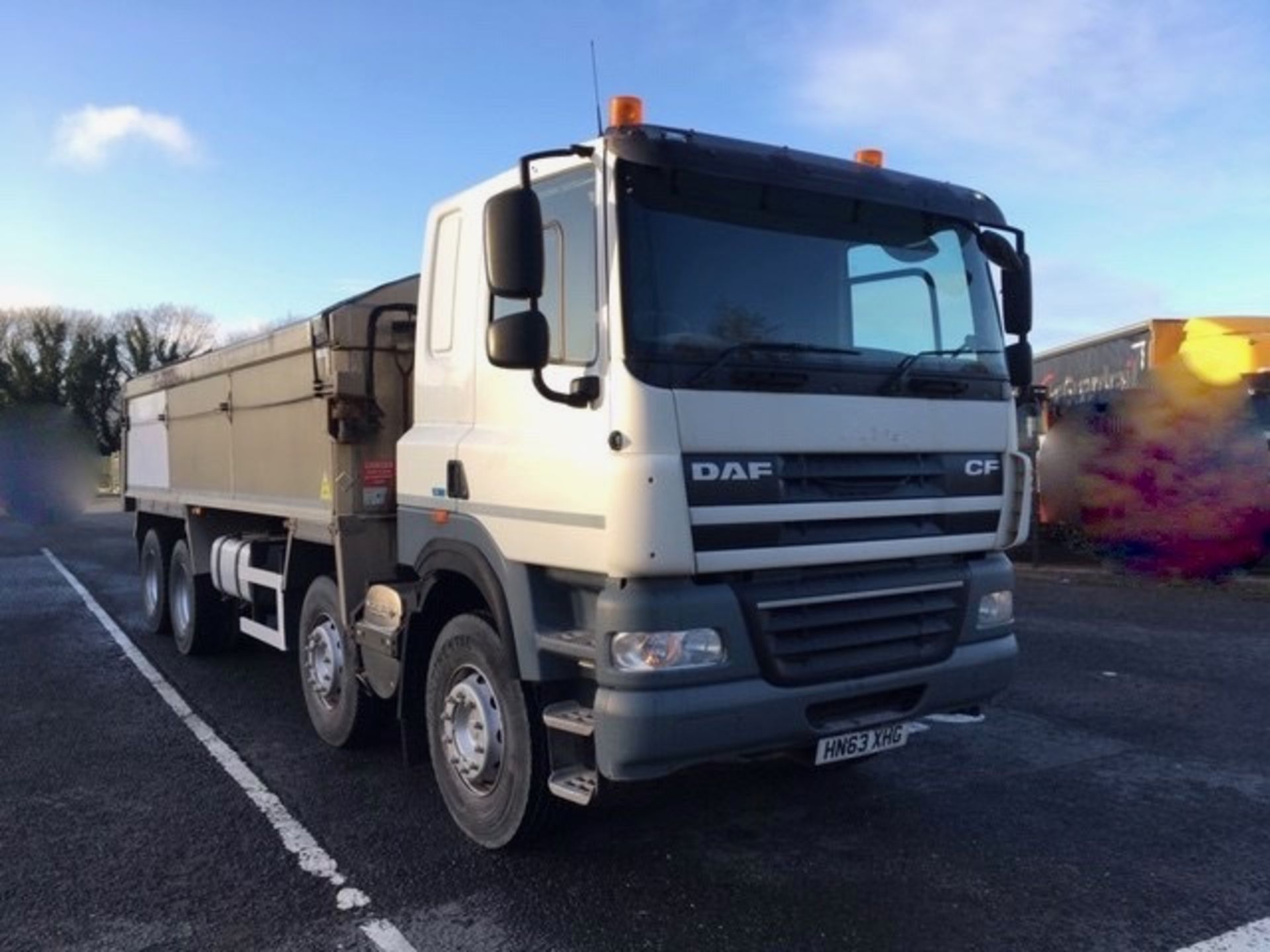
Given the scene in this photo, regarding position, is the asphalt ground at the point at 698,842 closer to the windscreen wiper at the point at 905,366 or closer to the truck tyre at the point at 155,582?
the windscreen wiper at the point at 905,366

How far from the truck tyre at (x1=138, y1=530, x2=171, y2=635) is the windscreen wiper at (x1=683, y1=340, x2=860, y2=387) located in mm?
7390

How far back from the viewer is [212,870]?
4.35 m

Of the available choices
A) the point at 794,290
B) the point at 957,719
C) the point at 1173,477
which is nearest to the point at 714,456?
the point at 794,290

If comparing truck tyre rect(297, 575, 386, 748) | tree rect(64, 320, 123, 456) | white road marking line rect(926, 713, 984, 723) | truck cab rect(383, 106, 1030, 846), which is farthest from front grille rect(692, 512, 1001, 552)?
tree rect(64, 320, 123, 456)

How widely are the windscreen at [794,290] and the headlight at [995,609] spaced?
882 millimetres

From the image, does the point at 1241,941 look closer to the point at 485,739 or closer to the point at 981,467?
→ the point at 981,467

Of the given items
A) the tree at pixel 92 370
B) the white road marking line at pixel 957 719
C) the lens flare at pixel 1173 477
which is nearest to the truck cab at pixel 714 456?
the white road marking line at pixel 957 719

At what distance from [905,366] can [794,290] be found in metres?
0.58

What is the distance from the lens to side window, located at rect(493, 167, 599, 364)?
3908mm

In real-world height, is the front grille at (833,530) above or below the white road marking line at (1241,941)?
above

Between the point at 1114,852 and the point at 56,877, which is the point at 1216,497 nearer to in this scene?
the point at 1114,852

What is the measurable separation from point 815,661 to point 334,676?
3115mm

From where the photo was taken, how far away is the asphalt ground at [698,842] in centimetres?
382

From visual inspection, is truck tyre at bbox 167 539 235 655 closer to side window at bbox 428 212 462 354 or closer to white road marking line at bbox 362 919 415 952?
side window at bbox 428 212 462 354
